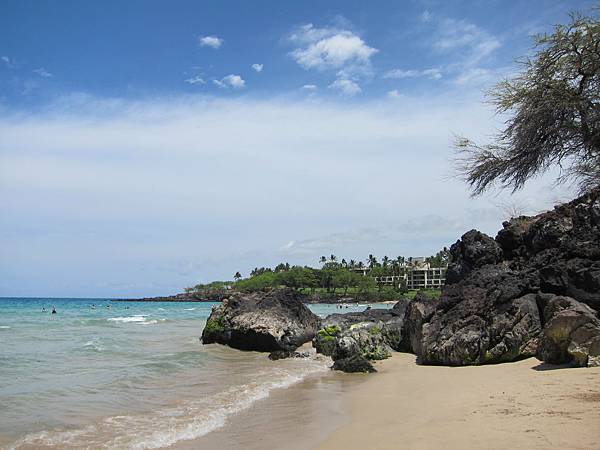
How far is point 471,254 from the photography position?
15922 millimetres

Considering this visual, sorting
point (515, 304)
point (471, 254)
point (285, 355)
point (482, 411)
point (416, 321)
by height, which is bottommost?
point (285, 355)

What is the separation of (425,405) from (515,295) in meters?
4.74

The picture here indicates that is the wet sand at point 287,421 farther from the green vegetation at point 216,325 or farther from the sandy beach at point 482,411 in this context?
the green vegetation at point 216,325

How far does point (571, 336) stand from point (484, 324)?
9.49 ft

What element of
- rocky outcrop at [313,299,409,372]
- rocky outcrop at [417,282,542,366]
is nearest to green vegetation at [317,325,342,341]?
rocky outcrop at [313,299,409,372]

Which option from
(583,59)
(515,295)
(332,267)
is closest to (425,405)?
(515,295)

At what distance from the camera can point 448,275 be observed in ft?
55.8

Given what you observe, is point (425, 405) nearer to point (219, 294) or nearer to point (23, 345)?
point (23, 345)

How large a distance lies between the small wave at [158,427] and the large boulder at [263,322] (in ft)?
29.4

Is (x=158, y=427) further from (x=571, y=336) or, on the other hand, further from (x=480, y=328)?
(x=480, y=328)

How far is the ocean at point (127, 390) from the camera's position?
790 centimetres

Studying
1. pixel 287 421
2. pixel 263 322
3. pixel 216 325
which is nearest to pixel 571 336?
pixel 287 421

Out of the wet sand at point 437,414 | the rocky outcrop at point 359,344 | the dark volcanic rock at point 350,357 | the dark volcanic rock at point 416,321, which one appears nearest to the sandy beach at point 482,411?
the wet sand at point 437,414

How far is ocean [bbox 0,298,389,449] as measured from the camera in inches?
311
